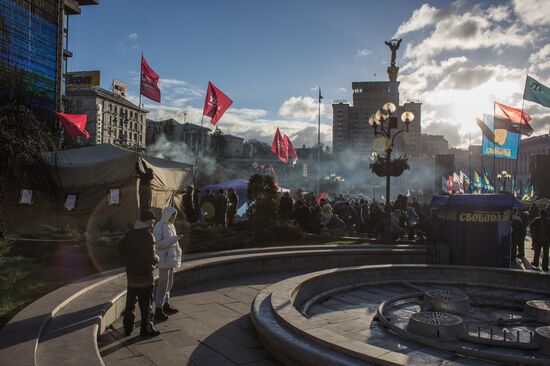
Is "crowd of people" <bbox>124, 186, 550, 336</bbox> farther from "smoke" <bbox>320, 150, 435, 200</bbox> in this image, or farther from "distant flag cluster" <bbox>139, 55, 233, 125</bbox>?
"smoke" <bbox>320, 150, 435, 200</bbox>

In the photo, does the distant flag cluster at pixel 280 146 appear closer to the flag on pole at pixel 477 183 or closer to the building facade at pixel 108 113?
the flag on pole at pixel 477 183

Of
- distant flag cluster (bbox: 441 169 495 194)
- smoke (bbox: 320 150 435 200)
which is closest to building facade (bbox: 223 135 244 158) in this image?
smoke (bbox: 320 150 435 200)

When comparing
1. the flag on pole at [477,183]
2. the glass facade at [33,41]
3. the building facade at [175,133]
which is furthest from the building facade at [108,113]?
the flag on pole at [477,183]

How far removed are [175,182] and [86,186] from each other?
414cm

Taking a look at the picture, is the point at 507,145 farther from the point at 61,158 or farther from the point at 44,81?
the point at 44,81

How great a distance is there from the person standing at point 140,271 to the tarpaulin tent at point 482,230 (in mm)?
7366

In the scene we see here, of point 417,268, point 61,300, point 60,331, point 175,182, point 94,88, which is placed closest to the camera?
point 60,331

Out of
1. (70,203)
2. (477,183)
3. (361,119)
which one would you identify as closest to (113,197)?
(70,203)

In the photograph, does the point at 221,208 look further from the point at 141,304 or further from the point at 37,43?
the point at 37,43

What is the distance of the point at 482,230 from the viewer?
10117 mm

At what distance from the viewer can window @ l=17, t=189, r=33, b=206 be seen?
54.1ft

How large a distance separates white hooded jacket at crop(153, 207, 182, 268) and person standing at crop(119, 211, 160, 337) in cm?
46

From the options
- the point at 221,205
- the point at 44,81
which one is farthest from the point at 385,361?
the point at 44,81

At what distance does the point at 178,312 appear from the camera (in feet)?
22.3
